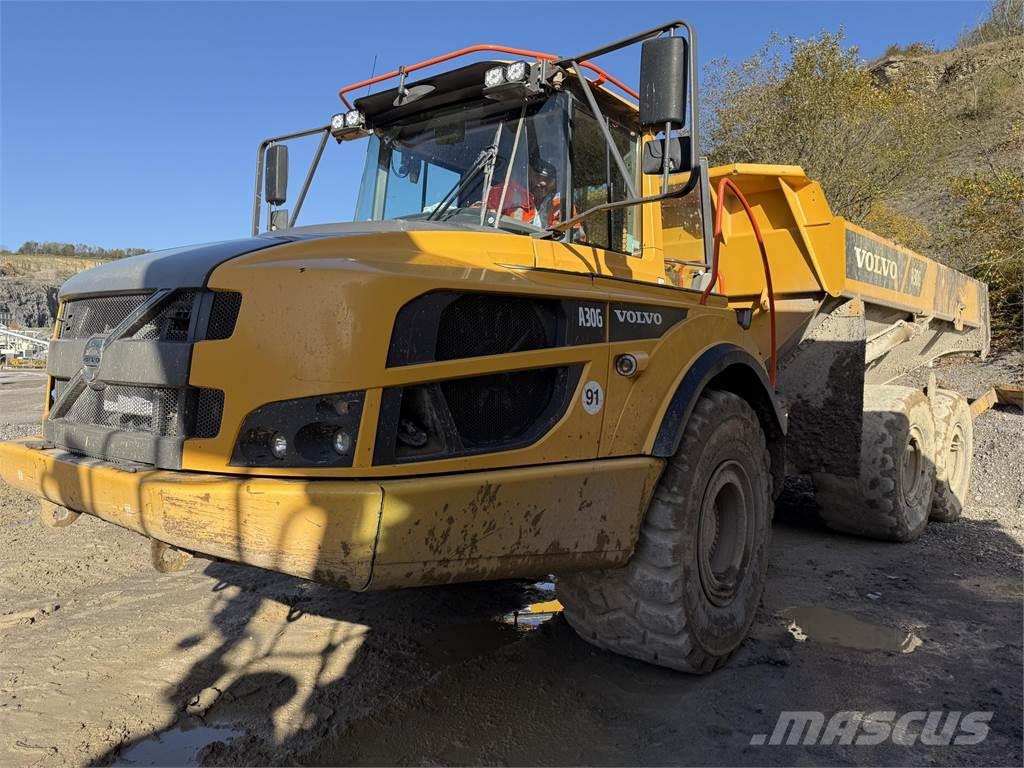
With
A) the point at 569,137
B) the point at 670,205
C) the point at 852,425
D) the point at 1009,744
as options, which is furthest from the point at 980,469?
the point at 569,137

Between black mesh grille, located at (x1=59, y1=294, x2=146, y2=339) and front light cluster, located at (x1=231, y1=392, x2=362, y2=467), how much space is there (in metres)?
0.75

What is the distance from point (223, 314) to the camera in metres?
2.28

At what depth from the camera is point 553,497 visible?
242 centimetres

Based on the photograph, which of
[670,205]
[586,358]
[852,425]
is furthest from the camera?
[852,425]

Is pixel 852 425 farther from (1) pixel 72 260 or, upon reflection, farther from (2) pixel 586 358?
(1) pixel 72 260

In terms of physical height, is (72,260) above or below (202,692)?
above

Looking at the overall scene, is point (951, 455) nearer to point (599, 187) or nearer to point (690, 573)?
point (690, 573)

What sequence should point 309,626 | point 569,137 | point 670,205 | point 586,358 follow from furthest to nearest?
1. point 670,205
2. point 309,626
3. point 569,137
4. point 586,358

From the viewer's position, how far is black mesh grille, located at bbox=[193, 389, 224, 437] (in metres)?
2.27

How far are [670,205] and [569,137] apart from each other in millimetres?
1758

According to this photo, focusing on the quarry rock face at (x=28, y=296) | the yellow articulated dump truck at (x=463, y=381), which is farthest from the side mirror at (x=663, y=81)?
the quarry rock face at (x=28, y=296)

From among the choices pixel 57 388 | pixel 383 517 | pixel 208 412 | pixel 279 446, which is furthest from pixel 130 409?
pixel 383 517

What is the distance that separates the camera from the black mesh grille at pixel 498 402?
2.32 metres

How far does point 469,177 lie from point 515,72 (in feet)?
1.58
